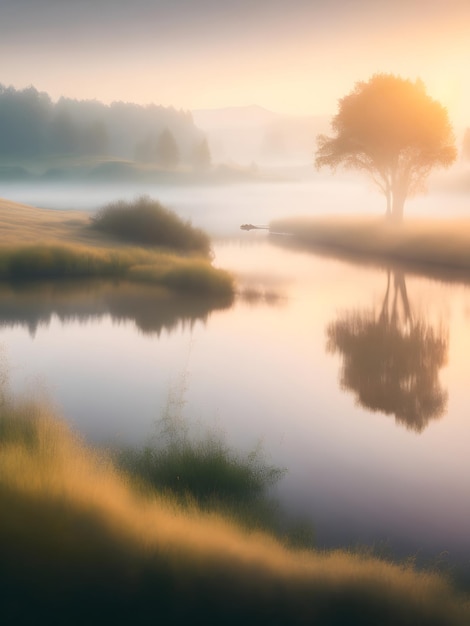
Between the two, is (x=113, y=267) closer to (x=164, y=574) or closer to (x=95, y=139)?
(x=164, y=574)

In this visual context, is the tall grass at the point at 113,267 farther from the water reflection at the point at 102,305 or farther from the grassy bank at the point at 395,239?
the grassy bank at the point at 395,239

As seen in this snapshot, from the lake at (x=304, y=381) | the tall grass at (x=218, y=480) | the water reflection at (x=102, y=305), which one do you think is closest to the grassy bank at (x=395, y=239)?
the lake at (x=304, y=381)

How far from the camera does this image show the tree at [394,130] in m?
48.6

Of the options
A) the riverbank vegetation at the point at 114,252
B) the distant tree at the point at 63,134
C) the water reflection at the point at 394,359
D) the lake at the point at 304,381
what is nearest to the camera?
the lake at the point at 304,381

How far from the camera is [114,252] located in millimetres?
33906

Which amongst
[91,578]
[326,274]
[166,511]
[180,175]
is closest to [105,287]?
[326,274]

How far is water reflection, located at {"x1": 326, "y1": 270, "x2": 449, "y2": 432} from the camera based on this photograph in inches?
605

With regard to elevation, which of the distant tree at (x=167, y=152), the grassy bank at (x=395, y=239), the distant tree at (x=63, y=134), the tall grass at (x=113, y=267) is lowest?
the tall grass at (x=113, y=267)

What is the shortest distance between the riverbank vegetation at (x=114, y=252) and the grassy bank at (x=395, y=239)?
1288cm

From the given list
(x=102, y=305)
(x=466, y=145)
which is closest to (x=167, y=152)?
(x=466, y=145)

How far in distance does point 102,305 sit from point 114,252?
326 inches

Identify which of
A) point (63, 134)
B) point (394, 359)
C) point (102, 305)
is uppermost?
point (63, 134)

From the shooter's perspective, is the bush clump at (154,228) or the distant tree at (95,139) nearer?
the bush clump at (154,228)

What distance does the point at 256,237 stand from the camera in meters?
61.3
